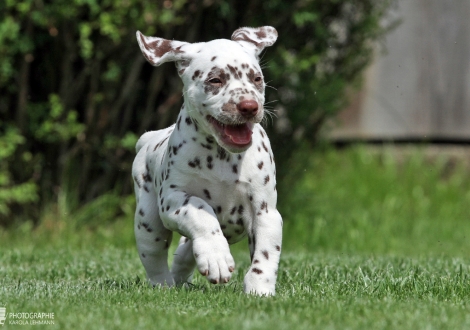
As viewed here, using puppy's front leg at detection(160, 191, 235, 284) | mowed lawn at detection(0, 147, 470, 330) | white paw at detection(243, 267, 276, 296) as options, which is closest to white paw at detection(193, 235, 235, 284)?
puppy's front leg at detection(160, 191, 235, 284)

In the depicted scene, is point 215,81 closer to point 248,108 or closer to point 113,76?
point 248,108

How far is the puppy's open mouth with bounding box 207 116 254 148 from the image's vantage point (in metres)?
4.43

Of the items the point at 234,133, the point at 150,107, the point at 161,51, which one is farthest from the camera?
the point at 150,107

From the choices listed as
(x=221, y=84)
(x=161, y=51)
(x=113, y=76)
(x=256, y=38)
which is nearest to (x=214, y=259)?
(x=221, y=84)

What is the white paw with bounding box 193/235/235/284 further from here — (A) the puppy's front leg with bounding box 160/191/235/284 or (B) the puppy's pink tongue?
(B) the puppy's pink tongue

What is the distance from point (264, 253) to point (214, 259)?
38cm

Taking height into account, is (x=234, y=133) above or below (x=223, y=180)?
above

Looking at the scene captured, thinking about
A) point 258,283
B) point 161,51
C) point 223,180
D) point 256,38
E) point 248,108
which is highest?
point 256,38

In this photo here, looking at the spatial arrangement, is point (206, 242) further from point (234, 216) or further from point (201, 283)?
point (201, 283)

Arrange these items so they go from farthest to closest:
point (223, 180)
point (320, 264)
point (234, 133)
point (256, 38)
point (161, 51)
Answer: point (320, 264) < point (256, 38) < point (161, 51) < point (223, 180) < point (234, 133)

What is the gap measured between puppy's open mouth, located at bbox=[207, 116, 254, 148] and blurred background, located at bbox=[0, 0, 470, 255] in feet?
12.1

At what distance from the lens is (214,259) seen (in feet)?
13.8

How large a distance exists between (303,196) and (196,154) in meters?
5.13

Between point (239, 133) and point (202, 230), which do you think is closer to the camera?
point (202, 230)
